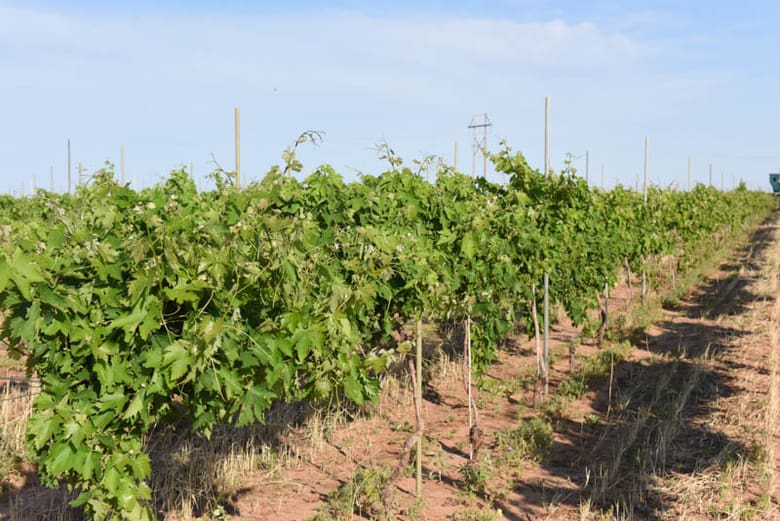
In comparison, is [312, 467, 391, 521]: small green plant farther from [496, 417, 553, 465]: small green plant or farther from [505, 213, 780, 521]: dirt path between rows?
[496, 417, 553, 465]: small green plant

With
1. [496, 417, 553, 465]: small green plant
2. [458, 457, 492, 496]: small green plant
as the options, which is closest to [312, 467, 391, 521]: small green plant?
[458, 457, 492, 496]: small green plant

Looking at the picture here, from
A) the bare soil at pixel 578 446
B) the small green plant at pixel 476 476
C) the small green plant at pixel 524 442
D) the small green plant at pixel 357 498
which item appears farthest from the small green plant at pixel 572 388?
the small green plant at pixel 357 498

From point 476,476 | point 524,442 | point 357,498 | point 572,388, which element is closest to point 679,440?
point 524,442

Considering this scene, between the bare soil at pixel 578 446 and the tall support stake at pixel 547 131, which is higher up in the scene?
the tall support stake at pixel 547 131

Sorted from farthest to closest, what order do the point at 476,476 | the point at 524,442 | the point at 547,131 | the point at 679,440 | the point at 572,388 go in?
1. the point at 547,131
2. the point at 572,388
3. the point at 679,440
4. the point at 524,442
5. the point at 476,476

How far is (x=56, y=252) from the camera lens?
3.35 m

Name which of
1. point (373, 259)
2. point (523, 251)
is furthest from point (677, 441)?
point (373, 259)

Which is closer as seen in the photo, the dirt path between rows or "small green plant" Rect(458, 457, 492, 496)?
the dirt path between rows

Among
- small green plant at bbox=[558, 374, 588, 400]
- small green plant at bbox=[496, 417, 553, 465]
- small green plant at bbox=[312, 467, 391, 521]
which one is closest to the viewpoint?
small green plant at bbox=[312, 467, 391, 521]

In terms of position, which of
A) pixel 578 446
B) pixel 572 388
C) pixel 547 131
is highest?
pixel 547 131

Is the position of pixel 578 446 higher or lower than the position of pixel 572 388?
lower

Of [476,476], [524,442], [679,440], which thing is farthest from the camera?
[679,440]

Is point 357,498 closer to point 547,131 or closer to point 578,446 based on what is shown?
point 578,446

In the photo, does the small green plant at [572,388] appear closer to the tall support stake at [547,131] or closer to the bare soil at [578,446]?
the bare soil at [578,446]
